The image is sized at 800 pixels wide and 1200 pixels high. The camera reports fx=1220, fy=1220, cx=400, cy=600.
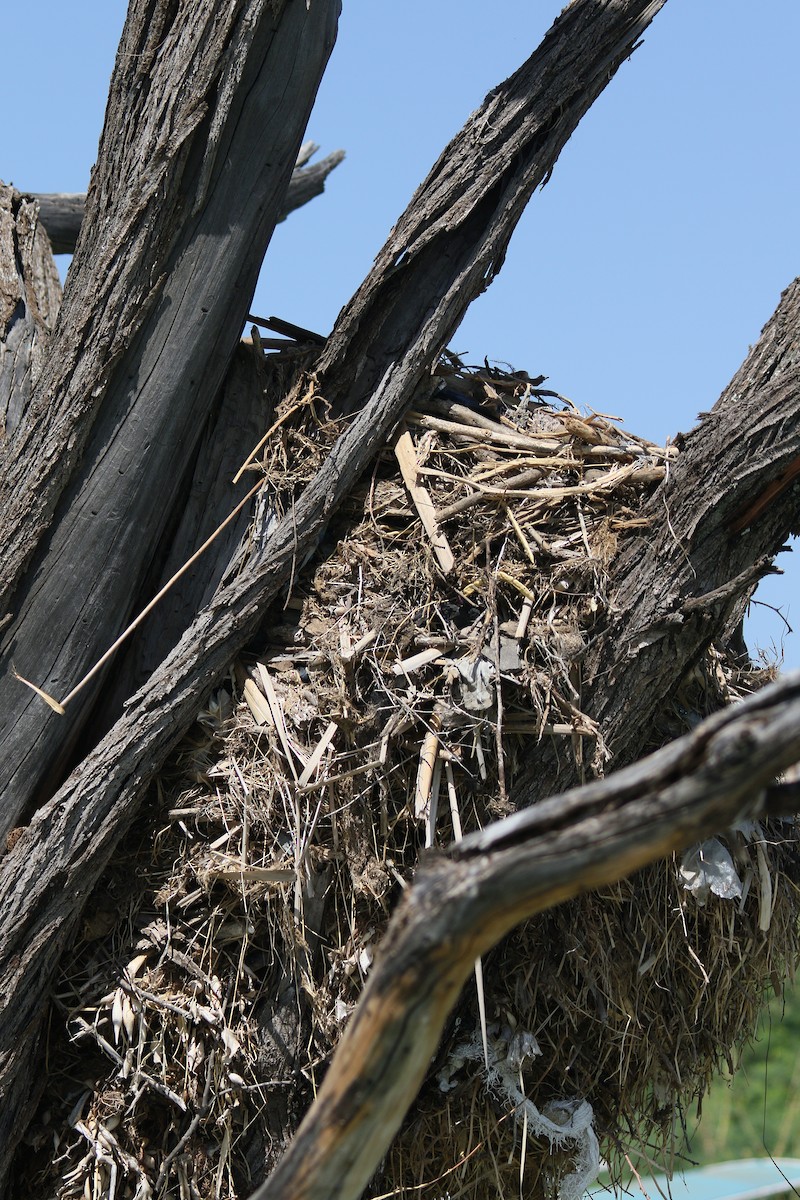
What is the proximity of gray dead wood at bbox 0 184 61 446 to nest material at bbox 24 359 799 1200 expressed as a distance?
1.00 meters

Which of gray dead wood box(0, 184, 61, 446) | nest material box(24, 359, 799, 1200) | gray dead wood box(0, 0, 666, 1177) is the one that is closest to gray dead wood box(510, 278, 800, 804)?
nest material box(24, 359, 799, 1200)

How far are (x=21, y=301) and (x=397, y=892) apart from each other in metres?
2.19

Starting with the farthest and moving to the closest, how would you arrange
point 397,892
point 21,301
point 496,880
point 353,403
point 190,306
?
point 21,301 → point 353,403 → point 190,306 → point 397,892 → point 496,880

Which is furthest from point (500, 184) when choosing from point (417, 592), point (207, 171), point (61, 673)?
point (61, 673)

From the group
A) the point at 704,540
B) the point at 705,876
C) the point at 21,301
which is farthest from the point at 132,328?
the point at 705,876

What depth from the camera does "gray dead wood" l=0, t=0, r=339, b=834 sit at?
2.93 m

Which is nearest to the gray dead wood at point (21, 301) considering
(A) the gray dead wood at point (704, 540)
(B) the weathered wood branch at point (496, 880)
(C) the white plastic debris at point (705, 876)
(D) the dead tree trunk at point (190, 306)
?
(D) the dead tree trunk at point (190, 306)

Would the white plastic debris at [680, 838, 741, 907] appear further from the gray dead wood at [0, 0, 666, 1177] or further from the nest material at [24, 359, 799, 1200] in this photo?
→ the gray dead wood at [0, 0, 666, 1177]

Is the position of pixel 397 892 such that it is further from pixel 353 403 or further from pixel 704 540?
pixel 353 403

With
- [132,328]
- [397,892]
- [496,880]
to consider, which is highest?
[132,328]

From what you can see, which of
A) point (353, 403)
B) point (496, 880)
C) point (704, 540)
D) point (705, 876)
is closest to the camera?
point (496, 880)

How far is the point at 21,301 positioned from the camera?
375cm

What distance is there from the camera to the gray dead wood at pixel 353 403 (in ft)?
8.92

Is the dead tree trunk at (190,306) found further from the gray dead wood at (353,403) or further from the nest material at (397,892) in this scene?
the nest material at (397,892)
